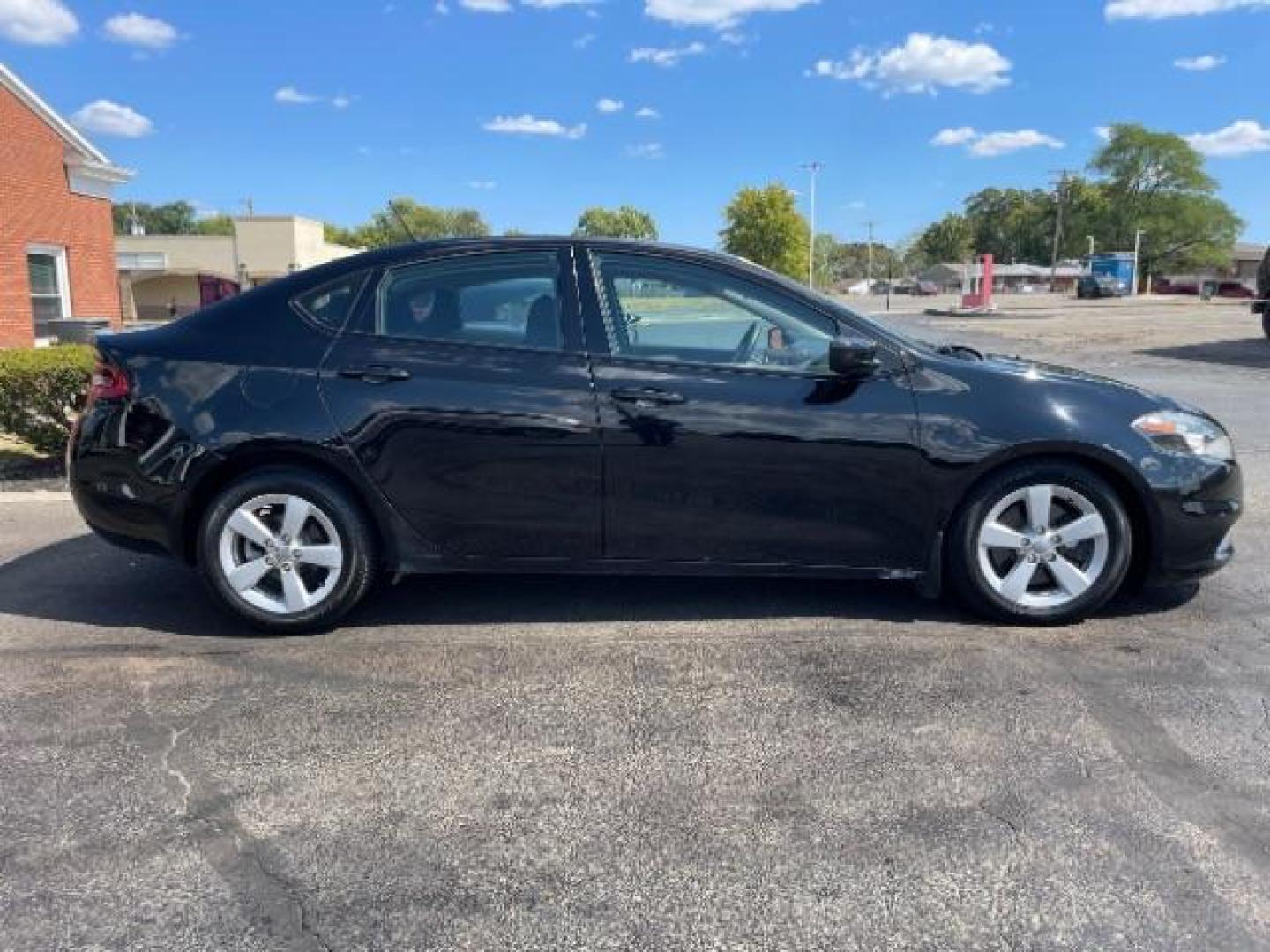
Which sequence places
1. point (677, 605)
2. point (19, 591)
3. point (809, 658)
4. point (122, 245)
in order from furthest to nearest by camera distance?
1. point (122, 245)
2. point (19, 591)
3. point (677, 605)
4. point (809, 658)

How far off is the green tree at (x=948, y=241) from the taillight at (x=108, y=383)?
143m

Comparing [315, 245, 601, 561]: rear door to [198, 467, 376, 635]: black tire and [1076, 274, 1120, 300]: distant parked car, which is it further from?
[1076, 274, 1120, 300]: distant parked car

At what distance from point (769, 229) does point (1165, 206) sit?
2134 inches

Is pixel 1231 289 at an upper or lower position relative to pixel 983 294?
upper

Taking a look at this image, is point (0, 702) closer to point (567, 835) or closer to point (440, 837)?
point (440, 837)

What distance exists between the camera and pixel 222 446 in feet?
13.4

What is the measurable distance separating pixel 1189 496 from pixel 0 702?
4.59 meters

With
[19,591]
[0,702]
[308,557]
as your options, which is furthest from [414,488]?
[19,591]

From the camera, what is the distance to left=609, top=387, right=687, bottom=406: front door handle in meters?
4.01

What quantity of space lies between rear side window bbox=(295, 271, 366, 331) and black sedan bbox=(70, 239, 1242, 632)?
10mm

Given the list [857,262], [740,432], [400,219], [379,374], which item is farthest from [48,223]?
[857,262]

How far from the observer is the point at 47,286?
65.4ft

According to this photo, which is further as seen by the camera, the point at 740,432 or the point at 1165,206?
the point at 1165,206

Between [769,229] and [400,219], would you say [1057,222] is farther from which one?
[400,219]
